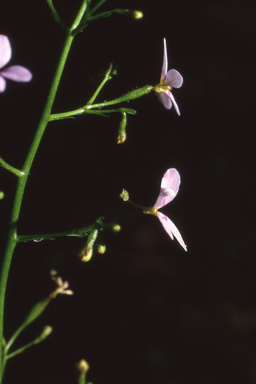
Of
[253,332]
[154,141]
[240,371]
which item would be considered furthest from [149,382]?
[154,141]

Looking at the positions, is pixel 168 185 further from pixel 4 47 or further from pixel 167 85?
pixel 4 47

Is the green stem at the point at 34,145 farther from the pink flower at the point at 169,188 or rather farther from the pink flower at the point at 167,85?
the pink flower at the point at 169,188

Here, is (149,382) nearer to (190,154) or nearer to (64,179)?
(64,179)

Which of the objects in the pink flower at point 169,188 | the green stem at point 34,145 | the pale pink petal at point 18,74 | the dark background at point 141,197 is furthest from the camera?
the dark background at point 141,197

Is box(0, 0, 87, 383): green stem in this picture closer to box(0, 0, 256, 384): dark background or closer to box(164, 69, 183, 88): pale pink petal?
box(164, 69, 183, 88): pale pink petal

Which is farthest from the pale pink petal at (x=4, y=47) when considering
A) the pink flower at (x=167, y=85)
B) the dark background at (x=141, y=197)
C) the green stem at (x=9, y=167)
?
the dark background at (x=141, y=197)

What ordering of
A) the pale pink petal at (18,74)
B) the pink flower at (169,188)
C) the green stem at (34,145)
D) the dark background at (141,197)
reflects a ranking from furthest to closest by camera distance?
the dark background at (141,197) < the pink flower at (169,188) < the green stem at (34,145) < the pale pink petal at (18,74)
